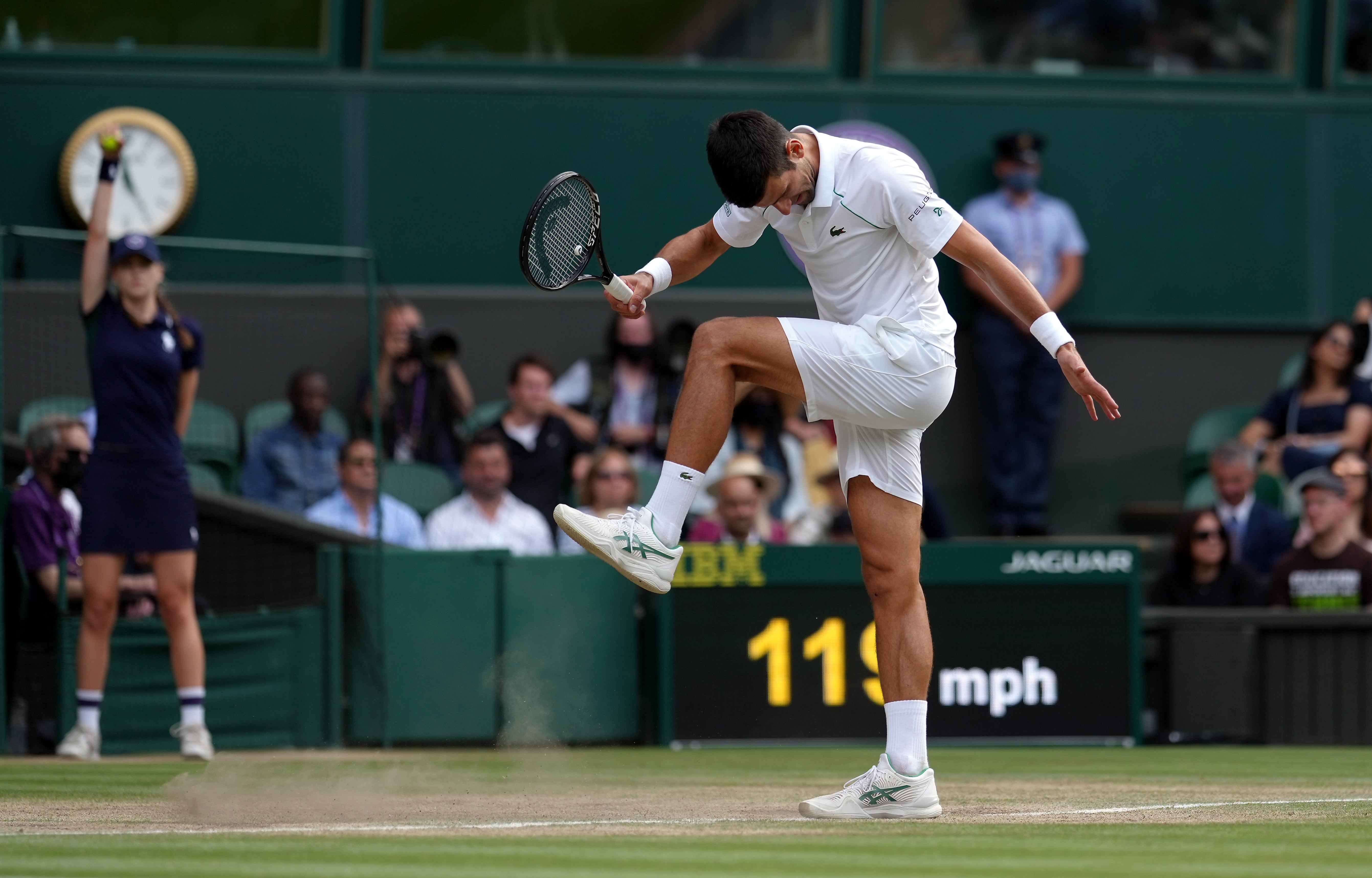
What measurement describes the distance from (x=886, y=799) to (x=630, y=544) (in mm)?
1100

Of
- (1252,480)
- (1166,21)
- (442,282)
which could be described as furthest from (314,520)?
(1166,21)

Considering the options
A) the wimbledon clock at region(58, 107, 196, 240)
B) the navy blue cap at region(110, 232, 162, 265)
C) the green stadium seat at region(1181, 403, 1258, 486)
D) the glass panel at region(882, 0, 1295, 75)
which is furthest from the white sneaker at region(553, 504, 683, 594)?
the glass panel at region(882, 0, 1295, 75)

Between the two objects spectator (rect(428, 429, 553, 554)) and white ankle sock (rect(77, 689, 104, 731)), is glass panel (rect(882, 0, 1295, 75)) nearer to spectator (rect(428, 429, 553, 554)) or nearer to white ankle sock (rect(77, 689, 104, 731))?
spectator (rect(428, 429, 553, 554))

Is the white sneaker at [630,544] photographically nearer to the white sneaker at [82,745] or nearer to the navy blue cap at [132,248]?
the navy blue cap at [132,248]

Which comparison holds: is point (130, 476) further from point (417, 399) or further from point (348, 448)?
point (417, 399)

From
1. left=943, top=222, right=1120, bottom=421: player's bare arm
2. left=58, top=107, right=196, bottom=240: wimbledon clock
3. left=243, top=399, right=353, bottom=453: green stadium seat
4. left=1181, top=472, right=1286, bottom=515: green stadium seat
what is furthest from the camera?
left=58, top=107, right=196, bottom=240: wimbledon clock

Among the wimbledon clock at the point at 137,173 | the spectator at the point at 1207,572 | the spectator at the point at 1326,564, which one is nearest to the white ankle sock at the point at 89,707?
the wimbledon clock at the point at 137,173

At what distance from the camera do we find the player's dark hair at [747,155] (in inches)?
211

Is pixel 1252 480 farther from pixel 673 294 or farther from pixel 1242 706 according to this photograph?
pixel 673 294

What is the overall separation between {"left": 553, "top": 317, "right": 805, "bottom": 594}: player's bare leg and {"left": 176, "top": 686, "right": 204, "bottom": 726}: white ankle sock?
11.1ft

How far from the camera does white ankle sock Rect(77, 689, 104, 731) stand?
328 inches

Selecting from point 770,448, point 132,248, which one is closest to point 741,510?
point 770,448

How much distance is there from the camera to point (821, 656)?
9664 mm

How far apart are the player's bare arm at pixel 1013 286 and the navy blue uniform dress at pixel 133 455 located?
4123 mm
